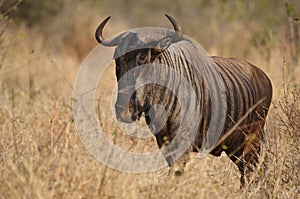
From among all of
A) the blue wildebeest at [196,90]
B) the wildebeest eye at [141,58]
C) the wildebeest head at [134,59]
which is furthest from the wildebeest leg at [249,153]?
the wildebeest eye at [141,58]

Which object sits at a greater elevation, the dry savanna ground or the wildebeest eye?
the wildebeest eye

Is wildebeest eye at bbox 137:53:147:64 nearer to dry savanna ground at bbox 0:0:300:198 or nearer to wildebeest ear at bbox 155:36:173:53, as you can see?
wildebeest ear at bbox 155:36:173:53

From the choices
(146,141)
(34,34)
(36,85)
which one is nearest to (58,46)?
(34,34)

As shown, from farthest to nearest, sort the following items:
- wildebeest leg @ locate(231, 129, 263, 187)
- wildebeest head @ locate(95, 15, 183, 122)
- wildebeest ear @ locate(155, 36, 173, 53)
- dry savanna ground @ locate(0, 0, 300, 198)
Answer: wildebeest leg @ locate(231, 129, 263, 187) → wildebeest ear @ locate(155, 36, 173, 53) → wildebeest head @ locate(95, 15, 183, 122) → dry savanna ground @ locate(0, 0, 300, 198)

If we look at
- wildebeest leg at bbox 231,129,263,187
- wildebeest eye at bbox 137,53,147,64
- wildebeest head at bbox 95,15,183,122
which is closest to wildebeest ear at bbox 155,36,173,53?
wildebeest head at bbox 95,15,183,122

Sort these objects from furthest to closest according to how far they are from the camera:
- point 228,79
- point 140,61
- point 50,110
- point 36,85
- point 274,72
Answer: point 36,85, point 274,72, point 50,110, point 228,79, point 140,61

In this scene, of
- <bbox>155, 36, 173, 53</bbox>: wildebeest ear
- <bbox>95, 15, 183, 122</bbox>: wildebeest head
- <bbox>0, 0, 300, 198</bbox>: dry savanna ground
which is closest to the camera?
<bbox>0, 0, 300, 198</bbox>: dry savanna ground

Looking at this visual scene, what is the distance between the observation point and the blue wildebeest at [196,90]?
5516 millimetres

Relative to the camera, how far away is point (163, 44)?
18.7ft

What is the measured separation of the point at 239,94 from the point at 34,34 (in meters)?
9.95

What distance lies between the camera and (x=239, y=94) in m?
6.50

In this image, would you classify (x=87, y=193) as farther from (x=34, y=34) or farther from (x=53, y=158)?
(x=34, y=34)

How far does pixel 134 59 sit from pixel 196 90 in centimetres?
76

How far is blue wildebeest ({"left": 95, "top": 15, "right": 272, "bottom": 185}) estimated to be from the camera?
18.1 ft
